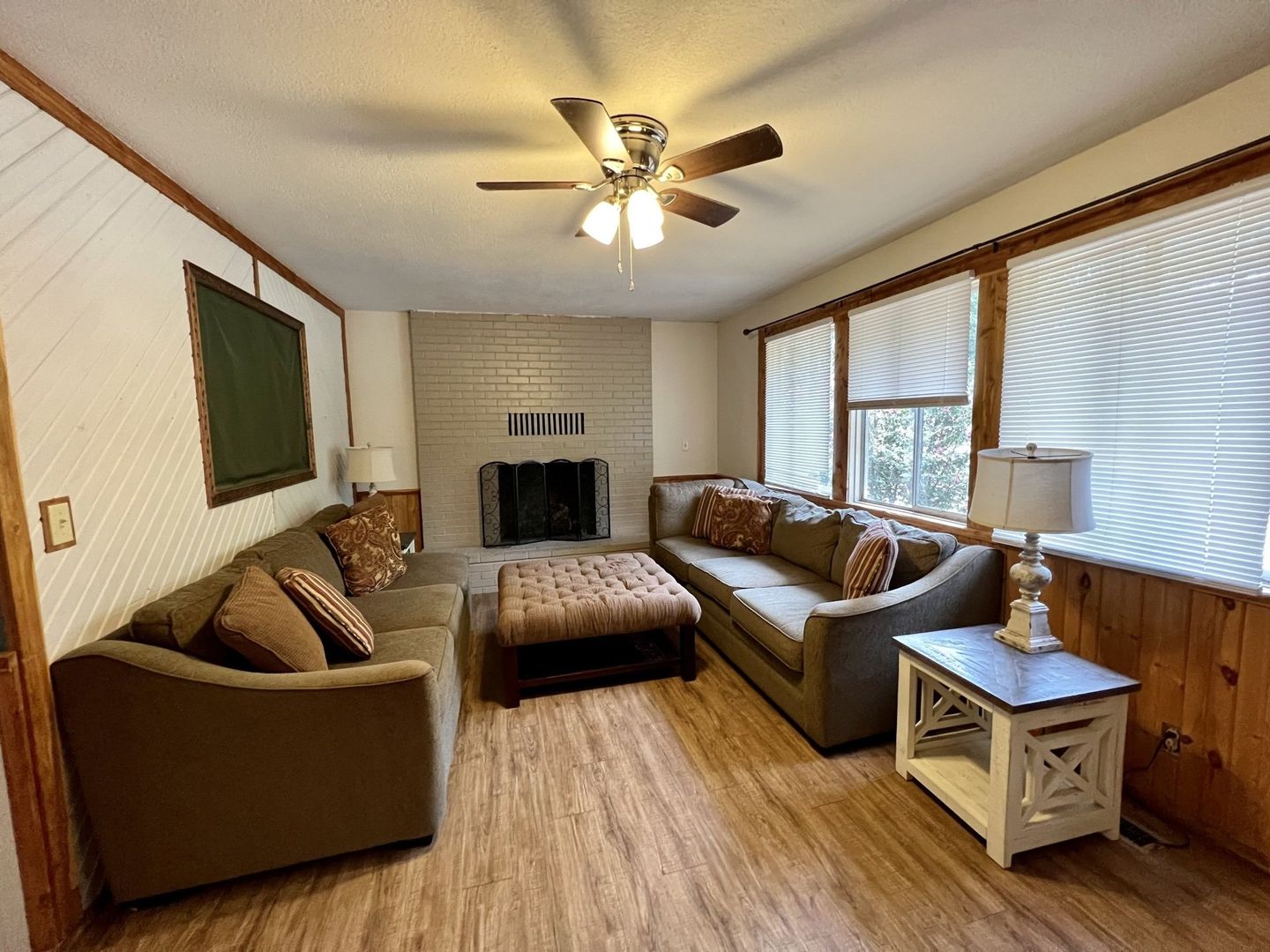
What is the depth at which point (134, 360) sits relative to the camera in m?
1.77

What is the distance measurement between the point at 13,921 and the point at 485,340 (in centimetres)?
400

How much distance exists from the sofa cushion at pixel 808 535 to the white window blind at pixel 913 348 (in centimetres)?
75

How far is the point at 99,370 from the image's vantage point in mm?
1607

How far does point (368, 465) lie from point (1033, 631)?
3.94m

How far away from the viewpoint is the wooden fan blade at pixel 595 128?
1256mm

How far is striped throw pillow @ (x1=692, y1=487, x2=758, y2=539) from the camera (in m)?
3.79

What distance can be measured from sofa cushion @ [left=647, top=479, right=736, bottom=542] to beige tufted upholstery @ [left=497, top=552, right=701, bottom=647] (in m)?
1.02

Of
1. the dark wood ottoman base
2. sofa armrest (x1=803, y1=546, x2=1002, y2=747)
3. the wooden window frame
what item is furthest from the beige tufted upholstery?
the wooden window frame

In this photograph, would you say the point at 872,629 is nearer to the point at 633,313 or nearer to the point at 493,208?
the point at 493,208

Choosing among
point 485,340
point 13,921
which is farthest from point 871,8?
point 485,340

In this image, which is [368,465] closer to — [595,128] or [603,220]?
[603,220]

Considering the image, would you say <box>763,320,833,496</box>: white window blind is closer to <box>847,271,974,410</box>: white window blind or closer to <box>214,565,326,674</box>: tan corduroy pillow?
<box>847,271,974,410</box>: white window blind

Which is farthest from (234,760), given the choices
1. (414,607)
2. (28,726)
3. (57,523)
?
(414,607)

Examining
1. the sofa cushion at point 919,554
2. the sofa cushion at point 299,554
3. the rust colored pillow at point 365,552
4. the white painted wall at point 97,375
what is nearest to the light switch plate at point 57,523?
the white painted wall at point 97,375
